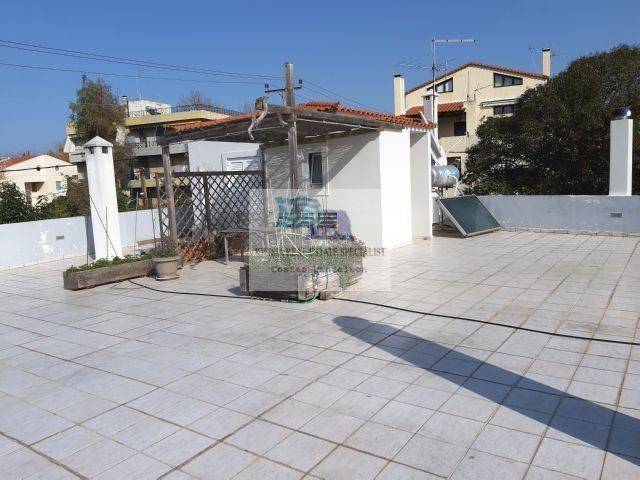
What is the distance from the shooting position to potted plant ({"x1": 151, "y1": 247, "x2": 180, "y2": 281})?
7.93 m

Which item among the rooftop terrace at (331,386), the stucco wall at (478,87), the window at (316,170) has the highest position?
the stucco wall at (478,87)

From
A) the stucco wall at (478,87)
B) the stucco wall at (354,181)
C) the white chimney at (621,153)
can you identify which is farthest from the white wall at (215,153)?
the stucco wall at (478,87)

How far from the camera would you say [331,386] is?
3619 mm

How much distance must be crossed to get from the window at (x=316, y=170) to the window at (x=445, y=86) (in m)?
25.1

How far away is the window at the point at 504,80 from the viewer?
97.8 ft

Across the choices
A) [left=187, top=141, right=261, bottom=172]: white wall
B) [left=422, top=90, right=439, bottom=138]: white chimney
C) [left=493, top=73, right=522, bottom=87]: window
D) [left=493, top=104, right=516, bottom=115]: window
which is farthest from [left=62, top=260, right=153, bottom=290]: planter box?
[left=493, top=73, right=522, bottom=87]: window

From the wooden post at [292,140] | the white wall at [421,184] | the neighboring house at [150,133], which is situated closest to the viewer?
the wooden post at [292,140]

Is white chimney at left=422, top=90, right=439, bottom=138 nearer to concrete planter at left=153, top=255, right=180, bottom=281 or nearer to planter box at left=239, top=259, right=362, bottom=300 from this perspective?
concrete planter at left=153, top=255, right=180, bottom=281

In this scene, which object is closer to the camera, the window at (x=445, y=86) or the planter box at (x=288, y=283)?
the planter box at (x=288, y=283)

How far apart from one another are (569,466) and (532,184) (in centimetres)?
1384

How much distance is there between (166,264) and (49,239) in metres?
4.54

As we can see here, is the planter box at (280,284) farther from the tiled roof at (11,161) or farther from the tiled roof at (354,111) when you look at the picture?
the tiled roof at (11,161)

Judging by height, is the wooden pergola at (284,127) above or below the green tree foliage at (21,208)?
above

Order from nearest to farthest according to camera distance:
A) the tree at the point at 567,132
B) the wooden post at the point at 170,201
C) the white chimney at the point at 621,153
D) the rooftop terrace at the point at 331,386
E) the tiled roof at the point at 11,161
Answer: the rooftop terrace at the point at 331,386 → the wooden post at the point at 170,201 → the white chimney at the point at 621,153 → the tree at the point at 567,132 → the tiled roof at the point at 11,161
